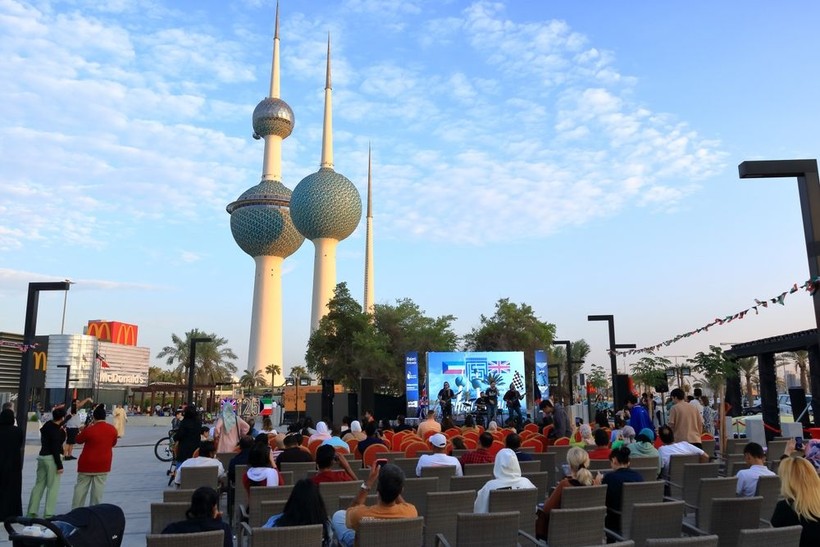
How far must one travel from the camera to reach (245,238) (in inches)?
4481

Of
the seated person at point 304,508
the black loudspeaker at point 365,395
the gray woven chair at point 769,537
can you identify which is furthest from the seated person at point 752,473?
the black loudspeaker at point 365,395

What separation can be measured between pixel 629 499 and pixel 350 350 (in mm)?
44647

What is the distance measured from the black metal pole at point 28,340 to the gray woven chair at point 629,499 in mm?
9218

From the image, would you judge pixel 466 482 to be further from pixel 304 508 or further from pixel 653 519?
pixel 304 508

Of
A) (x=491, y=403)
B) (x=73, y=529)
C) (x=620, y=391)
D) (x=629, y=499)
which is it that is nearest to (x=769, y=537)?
(x=629, y=499)

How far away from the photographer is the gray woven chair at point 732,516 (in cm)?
485

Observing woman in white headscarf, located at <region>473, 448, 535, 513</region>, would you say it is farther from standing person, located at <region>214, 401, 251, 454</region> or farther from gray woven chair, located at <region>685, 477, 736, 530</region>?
standing person, located at <region>214, 401, 251, 454</region>

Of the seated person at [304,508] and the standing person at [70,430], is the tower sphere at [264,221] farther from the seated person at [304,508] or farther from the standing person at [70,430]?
the seated person at [304,508]

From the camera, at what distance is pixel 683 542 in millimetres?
3275

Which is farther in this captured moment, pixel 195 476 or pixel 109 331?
pixel 109 331

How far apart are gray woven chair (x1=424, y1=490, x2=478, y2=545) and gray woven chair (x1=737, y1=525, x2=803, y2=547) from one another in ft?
7.32

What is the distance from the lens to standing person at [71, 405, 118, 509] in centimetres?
816

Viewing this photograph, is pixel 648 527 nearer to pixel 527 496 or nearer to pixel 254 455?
pixel 527 496

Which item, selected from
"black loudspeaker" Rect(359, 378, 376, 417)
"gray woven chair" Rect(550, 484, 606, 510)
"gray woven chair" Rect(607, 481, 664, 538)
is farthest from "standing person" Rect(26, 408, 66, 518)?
"black loudspeaker" Rect(359, 378, 376, 417)
